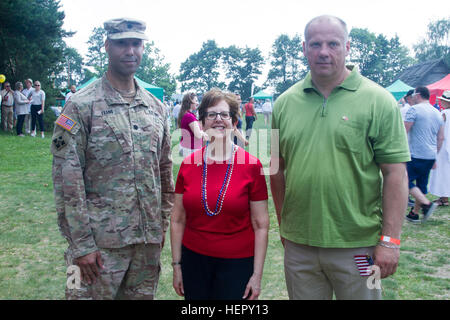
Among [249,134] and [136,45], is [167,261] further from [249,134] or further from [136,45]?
[249,134]

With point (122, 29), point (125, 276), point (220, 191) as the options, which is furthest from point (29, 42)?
point (220, 191)

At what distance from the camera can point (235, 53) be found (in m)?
93.2

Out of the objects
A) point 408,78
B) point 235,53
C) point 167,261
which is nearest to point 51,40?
point 167,261

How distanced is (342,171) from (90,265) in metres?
1.57

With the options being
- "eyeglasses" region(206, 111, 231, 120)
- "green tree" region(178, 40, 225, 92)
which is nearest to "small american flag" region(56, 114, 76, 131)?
"eyeglasses" region(206, 111, 231, 120)

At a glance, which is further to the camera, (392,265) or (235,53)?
(235,53)

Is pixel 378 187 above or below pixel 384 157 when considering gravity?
below

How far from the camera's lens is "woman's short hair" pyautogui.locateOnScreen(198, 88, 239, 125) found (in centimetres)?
252

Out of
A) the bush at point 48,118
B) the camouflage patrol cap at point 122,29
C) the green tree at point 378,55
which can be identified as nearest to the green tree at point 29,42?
the bush at point 48,118

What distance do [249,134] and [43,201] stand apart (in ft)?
38.4

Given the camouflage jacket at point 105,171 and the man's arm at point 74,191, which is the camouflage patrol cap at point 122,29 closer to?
the camouflage jacket at point 105,171

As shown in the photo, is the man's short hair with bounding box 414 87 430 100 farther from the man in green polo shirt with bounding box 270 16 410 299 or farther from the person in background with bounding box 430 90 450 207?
the man in green polo shirt with bounding box 270 16 410 299

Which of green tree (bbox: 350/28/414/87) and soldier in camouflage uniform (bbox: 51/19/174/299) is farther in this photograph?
green tree (bbox: 350/28/414/87)

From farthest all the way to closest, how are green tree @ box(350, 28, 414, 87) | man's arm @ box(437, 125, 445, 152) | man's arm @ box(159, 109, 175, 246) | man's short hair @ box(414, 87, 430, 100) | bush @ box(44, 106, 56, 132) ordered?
green tree @ box(350, 28, 414, 87) < bush @ box(44, 106, 56, 132) < man's arm @ box(437, 125, 445, 152) < man's short hair @ box(414, 87, 430, 100) < man's arm @ box(159, 109, 175, 246)
